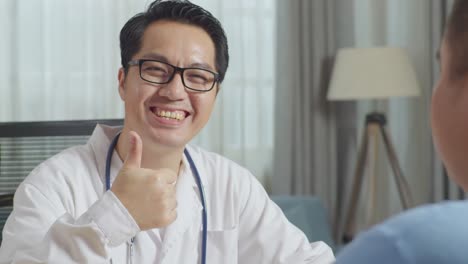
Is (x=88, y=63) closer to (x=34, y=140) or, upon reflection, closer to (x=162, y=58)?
(x=34, y=140)

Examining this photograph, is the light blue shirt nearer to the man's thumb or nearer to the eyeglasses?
the man's thumb

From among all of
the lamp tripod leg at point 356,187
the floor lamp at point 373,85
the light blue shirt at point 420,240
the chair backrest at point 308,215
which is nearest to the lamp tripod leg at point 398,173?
the floor lamp at point 373,85

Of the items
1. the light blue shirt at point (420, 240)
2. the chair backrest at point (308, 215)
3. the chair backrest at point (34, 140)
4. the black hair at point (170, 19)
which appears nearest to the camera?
the light blue shirt at point (420, 240)

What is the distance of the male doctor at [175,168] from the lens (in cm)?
153

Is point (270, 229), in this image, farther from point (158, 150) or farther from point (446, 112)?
point (446, 112)

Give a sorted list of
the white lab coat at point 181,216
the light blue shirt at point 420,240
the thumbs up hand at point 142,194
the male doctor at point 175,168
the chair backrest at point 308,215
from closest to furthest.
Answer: the light blue shirt at point 420,240 < the thumbs up hand at point 142,194 < the white lab coat at point 181,216 < the male doctor at point 175,168 < the chair backrest at point 308,215

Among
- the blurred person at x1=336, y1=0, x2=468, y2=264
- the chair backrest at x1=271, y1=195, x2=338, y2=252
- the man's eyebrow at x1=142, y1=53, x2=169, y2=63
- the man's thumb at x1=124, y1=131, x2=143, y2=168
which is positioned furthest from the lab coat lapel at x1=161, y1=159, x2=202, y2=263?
the chair backrest at x1=271, y1=195, x2=338, y2=252

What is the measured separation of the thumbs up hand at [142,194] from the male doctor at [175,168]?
0.54ft

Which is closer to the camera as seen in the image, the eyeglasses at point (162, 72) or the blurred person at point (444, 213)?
the blurred person at point (444, 213)

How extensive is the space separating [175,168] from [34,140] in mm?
418

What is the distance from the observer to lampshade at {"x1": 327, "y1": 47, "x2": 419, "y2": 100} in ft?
12.1

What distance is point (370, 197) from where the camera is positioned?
156 inches

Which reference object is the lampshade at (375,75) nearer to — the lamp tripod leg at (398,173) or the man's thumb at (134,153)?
the lamp tripod leg at (398,173)

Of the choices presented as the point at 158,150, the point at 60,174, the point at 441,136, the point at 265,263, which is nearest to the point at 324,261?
the point at 265,263
